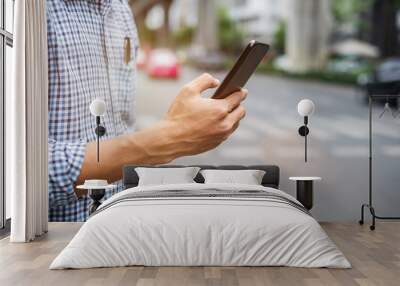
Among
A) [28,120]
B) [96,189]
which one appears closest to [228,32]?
[96,189]

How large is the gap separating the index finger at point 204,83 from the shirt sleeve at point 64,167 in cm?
111

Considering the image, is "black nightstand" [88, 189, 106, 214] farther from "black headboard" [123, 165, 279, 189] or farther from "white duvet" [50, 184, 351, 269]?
"white duvet" [50, 184, 351, 269]

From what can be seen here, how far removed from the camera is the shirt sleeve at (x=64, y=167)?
17.5 feet

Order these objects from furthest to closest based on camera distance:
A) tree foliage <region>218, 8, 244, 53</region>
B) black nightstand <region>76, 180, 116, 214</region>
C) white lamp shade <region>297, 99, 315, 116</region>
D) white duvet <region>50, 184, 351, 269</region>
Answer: tree foliage <region>218, 8, 244, 53</region>, white lamp shade <region>297, 99, 315, 116</region>, black nightstand <region>76, 180, 116, 214</region>, white duvet <region>50, 184, 351, 269</region>

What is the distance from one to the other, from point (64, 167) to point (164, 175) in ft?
2.67

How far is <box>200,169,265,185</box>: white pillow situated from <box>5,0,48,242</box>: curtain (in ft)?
4.38

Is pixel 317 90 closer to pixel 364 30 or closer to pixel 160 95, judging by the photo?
pixel 364 30

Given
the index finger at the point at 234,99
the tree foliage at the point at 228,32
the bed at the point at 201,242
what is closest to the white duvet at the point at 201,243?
the bed at the point at 201,242

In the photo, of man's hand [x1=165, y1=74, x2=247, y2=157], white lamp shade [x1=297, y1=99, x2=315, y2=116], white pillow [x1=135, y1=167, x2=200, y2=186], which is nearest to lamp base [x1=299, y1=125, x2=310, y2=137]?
white lamp shade [x1=297, y1=99, x2=315, y2=116]

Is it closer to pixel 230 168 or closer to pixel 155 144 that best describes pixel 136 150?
pixel 155 144

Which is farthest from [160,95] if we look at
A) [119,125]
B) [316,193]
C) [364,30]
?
[364,30]

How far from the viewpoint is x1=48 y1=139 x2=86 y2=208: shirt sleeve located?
5.34 metres

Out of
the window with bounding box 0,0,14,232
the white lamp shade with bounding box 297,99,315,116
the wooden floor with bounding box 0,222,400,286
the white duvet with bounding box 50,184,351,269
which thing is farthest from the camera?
the white lamp shade with bounding box 297,99,315,116

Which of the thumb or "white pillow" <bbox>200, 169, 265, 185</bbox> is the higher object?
the thumb
